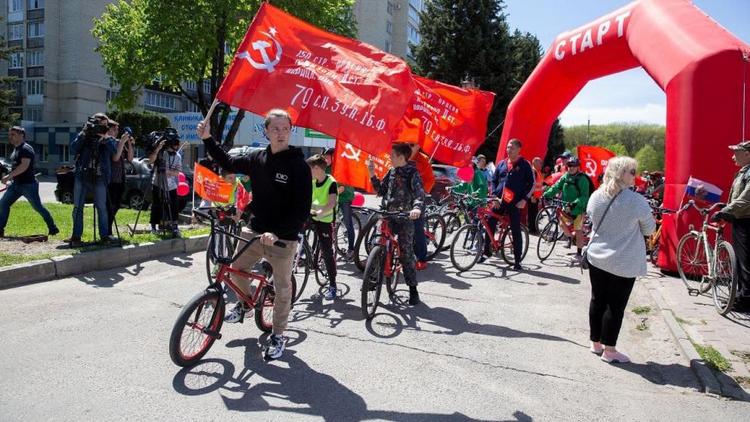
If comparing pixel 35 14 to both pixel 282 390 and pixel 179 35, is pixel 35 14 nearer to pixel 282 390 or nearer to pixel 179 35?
pixel 179 35

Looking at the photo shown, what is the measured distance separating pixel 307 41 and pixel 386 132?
1541 mm

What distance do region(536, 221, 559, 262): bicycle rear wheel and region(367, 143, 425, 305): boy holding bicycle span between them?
4.30 m

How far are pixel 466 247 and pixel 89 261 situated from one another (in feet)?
18.0

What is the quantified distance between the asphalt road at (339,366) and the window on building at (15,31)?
51.8 meters

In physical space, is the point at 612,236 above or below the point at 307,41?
below

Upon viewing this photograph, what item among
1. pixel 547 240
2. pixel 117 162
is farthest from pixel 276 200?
pixel 547 240

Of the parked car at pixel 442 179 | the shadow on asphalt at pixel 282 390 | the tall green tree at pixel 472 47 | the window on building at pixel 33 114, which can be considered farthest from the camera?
the window on building at pixel 33 114

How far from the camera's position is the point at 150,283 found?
6.88 meters

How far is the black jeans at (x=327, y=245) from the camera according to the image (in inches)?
259

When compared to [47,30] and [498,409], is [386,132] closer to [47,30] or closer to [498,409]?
[498,409]

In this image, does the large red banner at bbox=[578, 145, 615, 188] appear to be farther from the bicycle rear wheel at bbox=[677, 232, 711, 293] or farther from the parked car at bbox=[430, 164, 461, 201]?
the bicycle rear wheel at bbox=[677, 232, 711, 293]

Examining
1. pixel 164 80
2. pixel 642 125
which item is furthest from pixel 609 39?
pixel 642 125

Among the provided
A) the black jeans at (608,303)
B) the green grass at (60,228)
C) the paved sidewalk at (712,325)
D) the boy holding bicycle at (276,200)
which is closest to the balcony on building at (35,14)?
the green grass at (60,228)

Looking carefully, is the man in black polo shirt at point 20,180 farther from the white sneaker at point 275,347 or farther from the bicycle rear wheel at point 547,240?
the bicycle rear wheel at point 547,240
